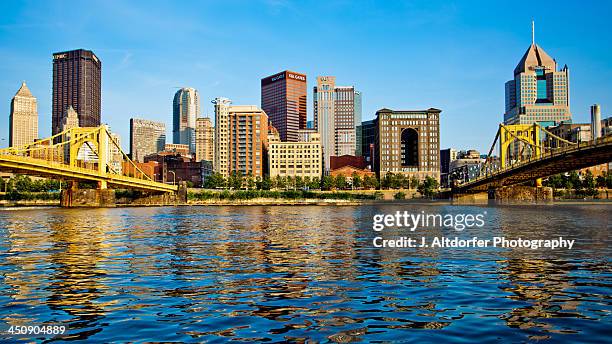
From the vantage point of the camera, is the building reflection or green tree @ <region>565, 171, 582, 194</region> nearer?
the building reflection

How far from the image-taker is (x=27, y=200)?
14788cm

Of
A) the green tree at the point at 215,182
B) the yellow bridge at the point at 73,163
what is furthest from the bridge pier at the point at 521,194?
the green tree at the point at 215,182

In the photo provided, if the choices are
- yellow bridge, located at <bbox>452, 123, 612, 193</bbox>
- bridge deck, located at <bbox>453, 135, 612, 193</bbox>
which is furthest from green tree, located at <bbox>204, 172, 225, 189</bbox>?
bridge deck, located at <bbox>453, 135, 612, 193</bbox>

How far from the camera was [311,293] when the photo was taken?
15.4 meters

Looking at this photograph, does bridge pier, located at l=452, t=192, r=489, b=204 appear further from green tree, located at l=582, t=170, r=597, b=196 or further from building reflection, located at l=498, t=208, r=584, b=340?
building reflection, located at l=498, t=208, r=584, b=340

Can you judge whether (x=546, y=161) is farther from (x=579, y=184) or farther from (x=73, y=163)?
(x=579, y=184)

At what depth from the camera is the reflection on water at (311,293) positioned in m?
11.4

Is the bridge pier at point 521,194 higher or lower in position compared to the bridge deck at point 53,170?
lower

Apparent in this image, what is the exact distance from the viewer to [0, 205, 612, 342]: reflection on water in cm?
1141

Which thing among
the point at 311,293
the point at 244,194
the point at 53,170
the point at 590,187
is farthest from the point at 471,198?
the point at 311,293

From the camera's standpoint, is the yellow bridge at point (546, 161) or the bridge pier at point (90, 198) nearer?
the yellow bridge at point (546, 161)

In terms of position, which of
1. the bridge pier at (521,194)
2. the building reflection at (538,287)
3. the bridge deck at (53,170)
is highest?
the bridge deck at (53,170)

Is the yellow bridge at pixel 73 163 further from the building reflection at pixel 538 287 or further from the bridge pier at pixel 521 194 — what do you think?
the bridge pier at pixel 521 194

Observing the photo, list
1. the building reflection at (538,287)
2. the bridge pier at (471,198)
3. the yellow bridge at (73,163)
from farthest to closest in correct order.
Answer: the bridge pier at (471,198) → the yellow bridge at (73,163) → the building reflection at (538,287)
